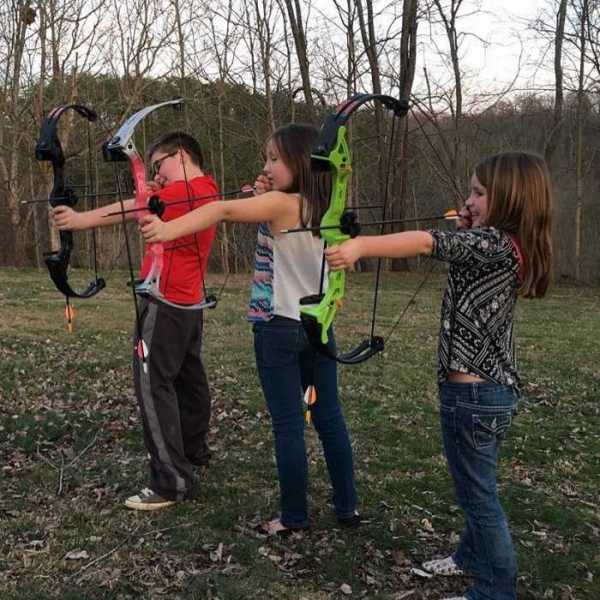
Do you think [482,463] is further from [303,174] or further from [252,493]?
[252,493]

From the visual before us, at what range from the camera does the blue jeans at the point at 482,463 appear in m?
2.42

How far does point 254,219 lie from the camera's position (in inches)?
102

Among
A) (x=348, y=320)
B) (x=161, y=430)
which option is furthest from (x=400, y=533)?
(x=348, y=320)

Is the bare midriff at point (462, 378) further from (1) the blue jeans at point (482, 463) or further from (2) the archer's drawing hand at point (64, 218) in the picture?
(2) the archer's drawing hand at point (64, 218)

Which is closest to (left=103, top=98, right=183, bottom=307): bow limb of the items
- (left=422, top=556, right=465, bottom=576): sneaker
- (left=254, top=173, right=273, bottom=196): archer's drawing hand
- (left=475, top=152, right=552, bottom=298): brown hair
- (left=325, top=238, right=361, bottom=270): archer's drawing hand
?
(left=254, top=173, right=273, bottom=196): archer's drawing hand

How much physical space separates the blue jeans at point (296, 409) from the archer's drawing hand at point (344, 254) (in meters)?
0.84

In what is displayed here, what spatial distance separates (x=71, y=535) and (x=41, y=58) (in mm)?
17763

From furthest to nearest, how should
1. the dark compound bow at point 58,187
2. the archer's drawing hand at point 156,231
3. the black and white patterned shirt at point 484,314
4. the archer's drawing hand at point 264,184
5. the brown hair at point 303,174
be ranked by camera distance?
the dark compound bow at point 58,187
the archer's drawing hand at point 264,184
the brown hair at point 303,174
the archer's drawing hand at point 156,231
the black and white patterned shirt at point 484,314

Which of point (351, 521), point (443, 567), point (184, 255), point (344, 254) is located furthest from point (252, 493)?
point (344, 254)

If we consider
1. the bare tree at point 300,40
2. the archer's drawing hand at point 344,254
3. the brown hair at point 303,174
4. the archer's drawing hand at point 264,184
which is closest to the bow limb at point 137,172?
the archer's drawing hand at point 264,184

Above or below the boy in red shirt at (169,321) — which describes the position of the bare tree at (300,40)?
above

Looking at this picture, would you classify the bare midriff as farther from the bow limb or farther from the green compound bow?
the bow limb

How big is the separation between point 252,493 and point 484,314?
74.0 inches

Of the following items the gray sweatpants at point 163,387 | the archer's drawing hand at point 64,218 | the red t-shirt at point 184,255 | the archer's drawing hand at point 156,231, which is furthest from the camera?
the gray sweatpants at point 163,387
